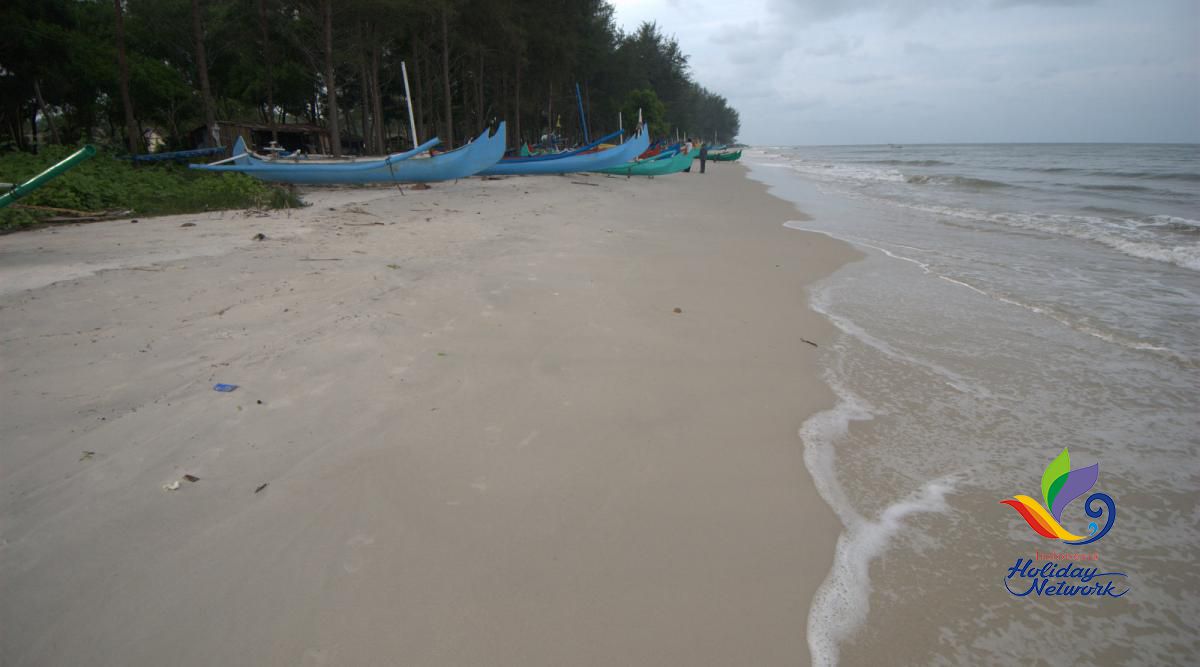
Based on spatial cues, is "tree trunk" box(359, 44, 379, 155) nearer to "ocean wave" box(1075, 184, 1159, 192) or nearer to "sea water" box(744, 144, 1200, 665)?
"sea water" box(744, 144, 1200, 665)

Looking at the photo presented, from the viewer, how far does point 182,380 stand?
8.23ft

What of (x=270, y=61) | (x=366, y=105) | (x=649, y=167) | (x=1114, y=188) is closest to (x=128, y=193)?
(x=270, y=61)

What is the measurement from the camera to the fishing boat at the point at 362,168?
1073 centimetres

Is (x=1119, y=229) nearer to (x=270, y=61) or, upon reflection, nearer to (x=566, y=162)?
(x=566, y=162)

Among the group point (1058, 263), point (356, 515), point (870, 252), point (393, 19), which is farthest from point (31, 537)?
point (393, 19)

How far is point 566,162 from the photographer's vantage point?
55.1ft

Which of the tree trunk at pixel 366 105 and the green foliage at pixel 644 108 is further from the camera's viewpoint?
the green foliage at pixel 644 108

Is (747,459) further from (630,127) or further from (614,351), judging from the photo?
(630,127)

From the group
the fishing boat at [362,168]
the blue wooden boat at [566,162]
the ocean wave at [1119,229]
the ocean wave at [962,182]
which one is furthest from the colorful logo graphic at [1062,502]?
the ocean wave at [962,182]

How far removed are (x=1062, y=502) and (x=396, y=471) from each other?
8.43 ft

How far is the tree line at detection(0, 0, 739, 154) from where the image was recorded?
15781 millimetres

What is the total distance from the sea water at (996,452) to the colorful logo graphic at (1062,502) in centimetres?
3

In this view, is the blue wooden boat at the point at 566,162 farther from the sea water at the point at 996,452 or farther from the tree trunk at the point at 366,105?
the sea water at the point at 996,452

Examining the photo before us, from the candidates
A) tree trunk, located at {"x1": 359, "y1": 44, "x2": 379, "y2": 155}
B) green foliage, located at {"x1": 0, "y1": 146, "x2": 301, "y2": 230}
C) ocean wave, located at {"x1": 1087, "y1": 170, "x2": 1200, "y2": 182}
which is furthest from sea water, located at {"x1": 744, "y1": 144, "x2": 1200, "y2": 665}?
ocean wave, located at {"x1": 1087, "y1": 170, "x2": 1200, "y2": 182}
